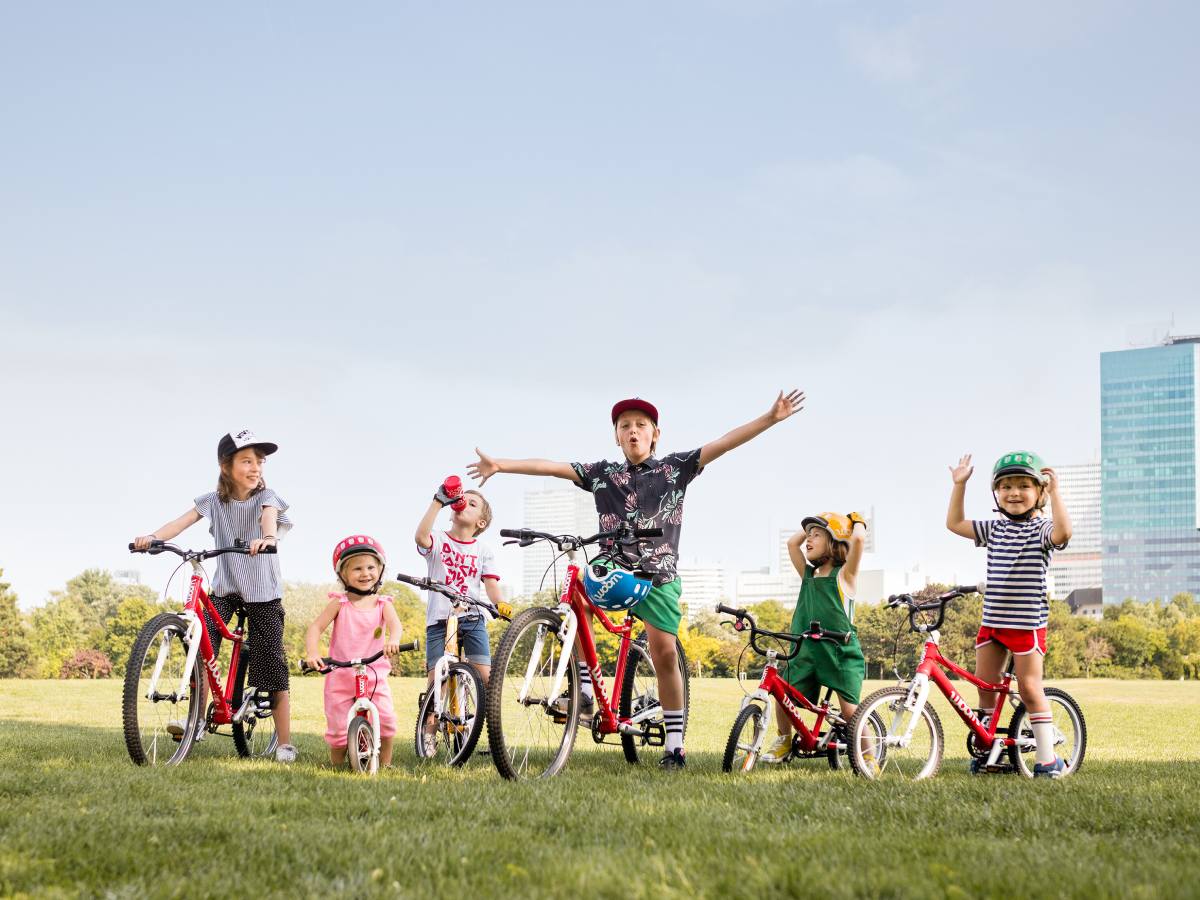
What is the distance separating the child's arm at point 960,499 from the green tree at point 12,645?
177ft

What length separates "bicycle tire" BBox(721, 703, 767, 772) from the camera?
22.6 ft

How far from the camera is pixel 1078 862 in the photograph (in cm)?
385

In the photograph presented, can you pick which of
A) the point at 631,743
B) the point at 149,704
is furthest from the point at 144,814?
the point at 631,743

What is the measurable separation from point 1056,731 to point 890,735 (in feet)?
4.49

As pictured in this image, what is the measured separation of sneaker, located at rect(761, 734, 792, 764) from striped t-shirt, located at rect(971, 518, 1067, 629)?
5.19 ft

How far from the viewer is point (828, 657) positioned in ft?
25.4

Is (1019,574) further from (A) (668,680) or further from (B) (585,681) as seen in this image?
(B) (585,681)

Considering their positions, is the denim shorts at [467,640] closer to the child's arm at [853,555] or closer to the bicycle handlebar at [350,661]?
the bicycle handlebar at [350,661]

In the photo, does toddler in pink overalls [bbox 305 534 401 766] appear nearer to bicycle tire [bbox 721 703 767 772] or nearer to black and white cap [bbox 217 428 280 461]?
black and white cap [bbox 217 428 280 461]

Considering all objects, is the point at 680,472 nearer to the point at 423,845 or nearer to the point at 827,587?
the point at 827,587

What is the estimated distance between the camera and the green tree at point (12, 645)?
170ft

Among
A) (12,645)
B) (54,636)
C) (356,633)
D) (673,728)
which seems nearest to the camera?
(356,633)

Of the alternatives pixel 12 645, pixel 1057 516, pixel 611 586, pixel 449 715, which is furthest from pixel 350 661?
pixel 12 645

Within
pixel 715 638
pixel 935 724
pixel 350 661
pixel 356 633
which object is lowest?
pixel 715 638
